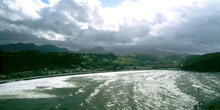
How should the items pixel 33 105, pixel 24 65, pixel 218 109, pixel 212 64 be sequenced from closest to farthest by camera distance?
pixel 218 109
pixel 33 105
pixel 24 65
pixel 212 64

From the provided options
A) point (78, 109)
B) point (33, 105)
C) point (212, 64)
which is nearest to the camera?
point (78, 109)

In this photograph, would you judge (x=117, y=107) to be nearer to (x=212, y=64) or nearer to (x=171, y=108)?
(x=171, y=108)

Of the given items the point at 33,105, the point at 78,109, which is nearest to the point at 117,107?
the point at 78,109

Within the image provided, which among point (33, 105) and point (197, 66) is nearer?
point (33, 105)

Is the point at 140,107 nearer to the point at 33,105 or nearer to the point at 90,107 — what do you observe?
the point at 90,107

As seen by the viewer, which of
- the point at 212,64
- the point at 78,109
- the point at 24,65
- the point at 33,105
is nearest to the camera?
the point at 78,109

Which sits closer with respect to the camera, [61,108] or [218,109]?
[218,109]

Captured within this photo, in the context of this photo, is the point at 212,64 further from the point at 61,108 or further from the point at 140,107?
the point at 61,108

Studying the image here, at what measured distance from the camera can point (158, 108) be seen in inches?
695

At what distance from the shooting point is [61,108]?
17.9 meters

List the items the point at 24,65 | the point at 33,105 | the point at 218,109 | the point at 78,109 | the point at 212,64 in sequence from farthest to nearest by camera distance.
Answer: the point at 212,64 → the point at 24,65 → the point at 33,105 → the point at 78,109 → the point at 218,109

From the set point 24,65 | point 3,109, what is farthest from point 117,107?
point 24,65

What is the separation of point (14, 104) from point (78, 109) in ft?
39.3

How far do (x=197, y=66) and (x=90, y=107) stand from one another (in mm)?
150677
